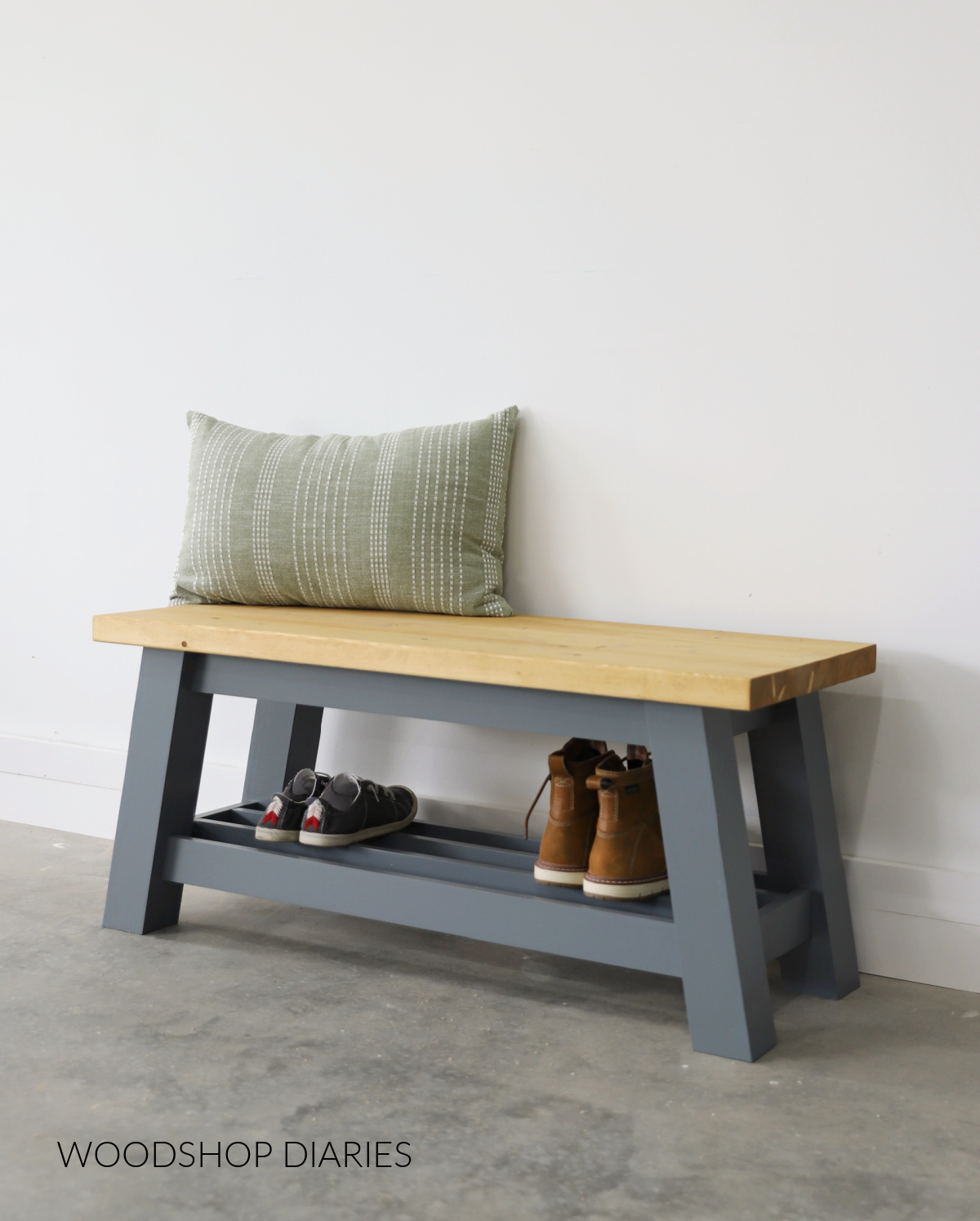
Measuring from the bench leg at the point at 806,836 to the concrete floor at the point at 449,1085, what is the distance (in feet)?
0.15

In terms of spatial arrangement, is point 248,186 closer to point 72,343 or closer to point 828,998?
point 72,343

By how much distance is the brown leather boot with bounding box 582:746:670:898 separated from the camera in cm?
147

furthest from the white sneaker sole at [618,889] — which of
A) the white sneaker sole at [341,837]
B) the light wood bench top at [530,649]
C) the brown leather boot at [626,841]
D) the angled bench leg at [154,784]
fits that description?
the angled bench leg at [154,784]

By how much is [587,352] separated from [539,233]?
0.21 metres

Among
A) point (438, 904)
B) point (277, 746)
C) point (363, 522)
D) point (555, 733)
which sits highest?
point (363, 522)

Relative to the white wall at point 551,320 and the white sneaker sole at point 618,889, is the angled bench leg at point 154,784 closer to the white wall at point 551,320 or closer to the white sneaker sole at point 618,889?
the white wall at point 551,320

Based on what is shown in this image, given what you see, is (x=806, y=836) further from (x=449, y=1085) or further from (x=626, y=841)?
(x=449, y=1085)

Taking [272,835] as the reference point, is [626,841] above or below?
above

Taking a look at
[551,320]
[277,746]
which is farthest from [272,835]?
[551,320]

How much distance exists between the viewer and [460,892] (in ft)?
4.85

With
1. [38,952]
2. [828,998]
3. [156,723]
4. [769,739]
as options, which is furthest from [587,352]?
[38,952]

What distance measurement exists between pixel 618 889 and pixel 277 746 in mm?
733

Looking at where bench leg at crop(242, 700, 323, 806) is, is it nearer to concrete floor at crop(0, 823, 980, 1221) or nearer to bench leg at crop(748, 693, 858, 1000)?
concrete floor at crop(0, 823, 980, 1221)

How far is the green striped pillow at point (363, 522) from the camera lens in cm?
174
